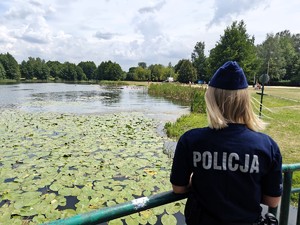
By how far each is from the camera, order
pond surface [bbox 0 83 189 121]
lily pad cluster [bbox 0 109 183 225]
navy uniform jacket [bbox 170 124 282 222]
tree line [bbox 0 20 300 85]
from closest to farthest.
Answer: navy uniform jacket [bbox 170 124 282 222]
lily pad cluster [bbox 0 109 183 225]
pond surface [bbox 0 83 189 121]
tree line [bbox 0 20 300 85]

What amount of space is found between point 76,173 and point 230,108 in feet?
16.8

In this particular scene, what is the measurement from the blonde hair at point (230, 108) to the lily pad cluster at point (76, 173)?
10.4 feet

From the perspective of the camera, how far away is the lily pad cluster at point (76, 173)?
429 cm

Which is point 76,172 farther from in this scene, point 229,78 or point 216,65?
point 216,65

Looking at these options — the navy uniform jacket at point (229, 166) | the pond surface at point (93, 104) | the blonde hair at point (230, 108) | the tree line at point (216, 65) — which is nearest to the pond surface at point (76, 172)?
the navy uniform jacket at point (229, 166)

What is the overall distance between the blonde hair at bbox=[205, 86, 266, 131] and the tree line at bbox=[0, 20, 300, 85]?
31.1 meters

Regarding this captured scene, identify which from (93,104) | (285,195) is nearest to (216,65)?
(93,104)

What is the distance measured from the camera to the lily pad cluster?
14.1ft

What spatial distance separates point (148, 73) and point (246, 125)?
8473cm

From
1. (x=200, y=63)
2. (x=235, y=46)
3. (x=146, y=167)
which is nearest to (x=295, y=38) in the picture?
(x=200, y=63)

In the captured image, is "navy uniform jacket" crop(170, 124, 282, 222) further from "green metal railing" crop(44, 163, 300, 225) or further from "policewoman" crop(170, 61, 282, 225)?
"green metal railing" crop(44, 163, 300, 225)

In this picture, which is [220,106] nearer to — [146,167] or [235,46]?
[146,167]

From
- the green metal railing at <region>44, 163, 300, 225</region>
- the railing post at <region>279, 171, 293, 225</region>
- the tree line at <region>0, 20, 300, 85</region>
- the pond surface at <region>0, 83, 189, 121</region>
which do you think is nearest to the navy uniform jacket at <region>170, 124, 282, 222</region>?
the green metal railing at <region>44, 163, 300, 225</region>

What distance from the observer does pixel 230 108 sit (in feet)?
4.61
